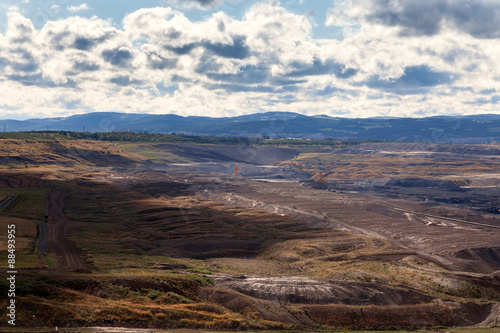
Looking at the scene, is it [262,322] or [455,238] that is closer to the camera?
[262,322]

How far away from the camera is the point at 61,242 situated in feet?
230

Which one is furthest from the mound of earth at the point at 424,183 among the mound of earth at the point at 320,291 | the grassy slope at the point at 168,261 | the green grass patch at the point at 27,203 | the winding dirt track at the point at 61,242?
the mound of earth at the point at 320,291

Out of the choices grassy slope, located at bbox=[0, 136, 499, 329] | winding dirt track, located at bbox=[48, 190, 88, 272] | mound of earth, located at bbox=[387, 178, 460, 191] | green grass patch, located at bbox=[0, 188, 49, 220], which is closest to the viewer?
grassy slope, located at bbox=[0, 136, 499, 329]

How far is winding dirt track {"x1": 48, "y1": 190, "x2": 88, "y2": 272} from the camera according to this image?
2169 inches

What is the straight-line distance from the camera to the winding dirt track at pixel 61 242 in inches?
2169

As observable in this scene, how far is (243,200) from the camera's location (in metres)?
140

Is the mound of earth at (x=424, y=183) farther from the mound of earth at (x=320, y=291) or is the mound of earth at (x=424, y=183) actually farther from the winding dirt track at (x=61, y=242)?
the mound of earth at (x=320, y=291)

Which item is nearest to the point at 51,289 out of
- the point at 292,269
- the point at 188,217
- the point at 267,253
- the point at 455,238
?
the point at 292,269

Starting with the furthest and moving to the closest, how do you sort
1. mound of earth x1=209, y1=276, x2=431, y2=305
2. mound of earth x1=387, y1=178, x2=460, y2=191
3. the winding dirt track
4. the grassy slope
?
mound of earth x1=387, y1=178, x2=460, y2=191 → the winding dirt track → mound of earth x1=209, y1=276, x2=431, y2=305 → the grassy slope

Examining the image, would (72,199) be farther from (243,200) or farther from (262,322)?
(262,322)

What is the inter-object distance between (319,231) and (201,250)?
28978 millimetres

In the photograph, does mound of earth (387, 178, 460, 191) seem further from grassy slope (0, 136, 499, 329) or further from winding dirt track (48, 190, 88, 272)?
winding dirt track (48, 190, 88, 272)

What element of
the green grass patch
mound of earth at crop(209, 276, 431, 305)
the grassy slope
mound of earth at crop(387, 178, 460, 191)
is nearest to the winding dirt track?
the grassy slope

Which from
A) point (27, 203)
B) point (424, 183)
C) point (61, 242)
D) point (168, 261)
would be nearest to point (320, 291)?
point (168, 261)
